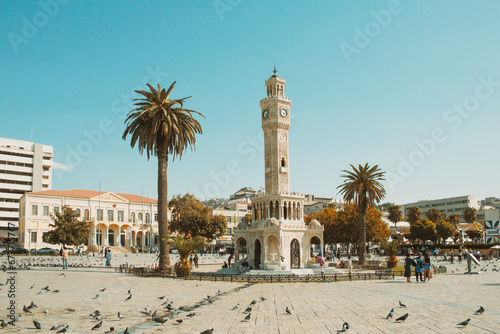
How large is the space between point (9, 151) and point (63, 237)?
175 ft

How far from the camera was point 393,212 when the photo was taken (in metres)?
103

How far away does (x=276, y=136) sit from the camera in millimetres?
43781

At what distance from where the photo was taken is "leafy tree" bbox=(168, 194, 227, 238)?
247ft

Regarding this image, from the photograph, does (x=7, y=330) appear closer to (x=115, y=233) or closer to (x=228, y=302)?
(x=228, y=302)

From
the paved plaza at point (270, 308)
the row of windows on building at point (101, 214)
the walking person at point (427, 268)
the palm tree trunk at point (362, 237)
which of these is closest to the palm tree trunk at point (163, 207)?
the paved plaza at point (270, 308)

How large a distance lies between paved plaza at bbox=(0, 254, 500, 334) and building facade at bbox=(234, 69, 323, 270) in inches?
679

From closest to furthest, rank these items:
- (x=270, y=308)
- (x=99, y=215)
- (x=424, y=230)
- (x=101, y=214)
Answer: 1. (x=270, y=308)
2. (x=99, y=215)
3. (x=424, y=230)
4. (x=101, y=214)

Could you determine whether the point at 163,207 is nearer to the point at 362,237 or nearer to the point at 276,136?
the point at 276,136

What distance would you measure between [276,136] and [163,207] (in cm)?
1585

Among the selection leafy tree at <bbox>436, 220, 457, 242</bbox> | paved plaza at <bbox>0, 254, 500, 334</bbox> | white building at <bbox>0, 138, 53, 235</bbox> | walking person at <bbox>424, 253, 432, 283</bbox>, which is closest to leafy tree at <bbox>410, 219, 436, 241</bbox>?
leafy tree at <bbox>436, 220, 457, 242</bbox>

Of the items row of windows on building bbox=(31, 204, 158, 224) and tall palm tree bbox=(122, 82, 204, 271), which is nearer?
tall palm tree bbox=(122, 82, 204, 271)

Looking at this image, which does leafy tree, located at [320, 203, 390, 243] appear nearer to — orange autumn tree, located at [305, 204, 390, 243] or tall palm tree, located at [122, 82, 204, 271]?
orange autumn tree, located at [305, 204, 390, 243]

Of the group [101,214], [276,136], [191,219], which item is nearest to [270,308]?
[276,136]

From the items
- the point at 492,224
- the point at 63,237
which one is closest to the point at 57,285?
→ the point at 492,224
